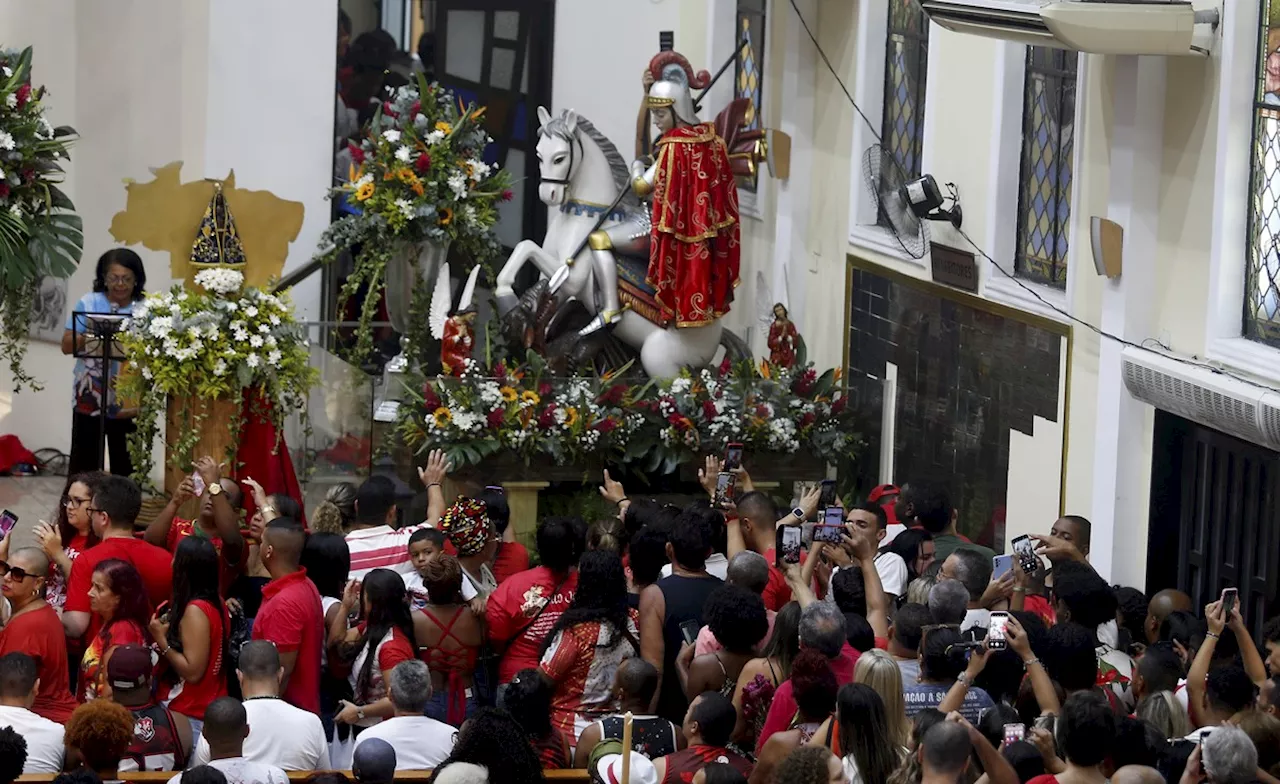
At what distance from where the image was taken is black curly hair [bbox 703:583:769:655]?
6730mm

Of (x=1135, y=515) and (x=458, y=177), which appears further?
(x=458, y=177)

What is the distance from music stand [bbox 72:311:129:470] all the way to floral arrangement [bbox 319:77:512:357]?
2013 mm

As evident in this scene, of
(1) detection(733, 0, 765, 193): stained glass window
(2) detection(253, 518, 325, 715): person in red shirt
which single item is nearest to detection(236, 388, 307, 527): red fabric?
(2) detection(253, 518, 325, 715): person in red shirt

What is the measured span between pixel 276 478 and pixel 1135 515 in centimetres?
447

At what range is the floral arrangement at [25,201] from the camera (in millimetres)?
10242

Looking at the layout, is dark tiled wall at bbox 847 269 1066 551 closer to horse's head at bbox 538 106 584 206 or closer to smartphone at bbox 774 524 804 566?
horse's head at bbox 538 106 584 206

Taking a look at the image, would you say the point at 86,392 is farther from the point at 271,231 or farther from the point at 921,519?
the point at 921,519

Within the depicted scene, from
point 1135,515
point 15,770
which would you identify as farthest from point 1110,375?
point 15,770

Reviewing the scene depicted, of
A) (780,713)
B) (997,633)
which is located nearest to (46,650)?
(780,713)

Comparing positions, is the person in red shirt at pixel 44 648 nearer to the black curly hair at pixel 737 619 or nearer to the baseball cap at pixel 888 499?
the black curly hair at pixel 737 619

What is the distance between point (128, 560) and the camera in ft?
23.9

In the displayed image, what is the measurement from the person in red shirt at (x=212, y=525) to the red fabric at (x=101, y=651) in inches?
46.8

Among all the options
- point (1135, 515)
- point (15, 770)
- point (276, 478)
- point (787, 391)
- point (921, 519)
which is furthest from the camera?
point (787, 391)

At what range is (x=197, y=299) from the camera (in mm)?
10367
